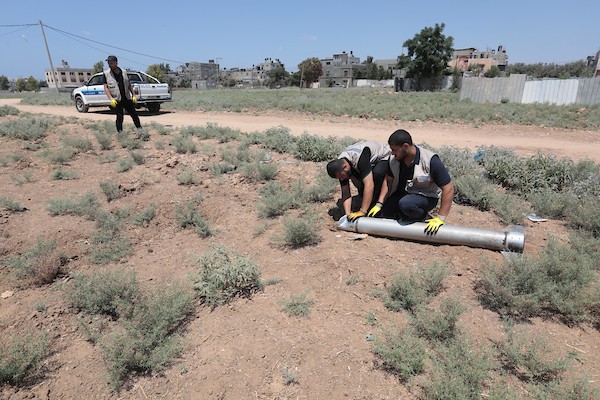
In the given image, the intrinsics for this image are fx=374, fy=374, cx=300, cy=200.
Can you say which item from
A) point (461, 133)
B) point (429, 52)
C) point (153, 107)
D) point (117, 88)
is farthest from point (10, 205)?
point (429, 52)

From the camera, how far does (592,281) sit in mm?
3236

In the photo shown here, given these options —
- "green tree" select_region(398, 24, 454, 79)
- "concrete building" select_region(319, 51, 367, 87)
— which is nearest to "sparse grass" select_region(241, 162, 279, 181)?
"green tree" select_region(398, 24, 454, 79)

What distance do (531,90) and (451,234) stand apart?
62.2 feet

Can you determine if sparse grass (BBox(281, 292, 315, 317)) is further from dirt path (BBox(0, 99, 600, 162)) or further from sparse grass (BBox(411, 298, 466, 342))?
dirt path (BBox(0, 99, 600, 162))

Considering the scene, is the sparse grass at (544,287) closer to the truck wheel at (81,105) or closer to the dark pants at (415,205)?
the dark pants at (415,205)

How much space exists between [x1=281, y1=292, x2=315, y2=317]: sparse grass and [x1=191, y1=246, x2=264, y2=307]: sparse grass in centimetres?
37

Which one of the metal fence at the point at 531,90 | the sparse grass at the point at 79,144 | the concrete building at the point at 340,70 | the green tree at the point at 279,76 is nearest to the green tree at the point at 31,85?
the green tree at the point at 279,76

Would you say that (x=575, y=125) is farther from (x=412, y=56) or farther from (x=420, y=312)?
(x=412, y=56)

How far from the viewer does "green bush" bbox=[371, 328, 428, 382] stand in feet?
8.36

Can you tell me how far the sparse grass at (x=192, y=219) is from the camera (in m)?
4.83

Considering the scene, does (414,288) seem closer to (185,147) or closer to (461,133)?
(185,147)

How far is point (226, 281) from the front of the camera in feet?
11.4

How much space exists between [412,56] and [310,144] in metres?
38.7

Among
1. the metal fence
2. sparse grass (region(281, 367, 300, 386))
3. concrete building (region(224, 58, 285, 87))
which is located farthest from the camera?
concrete building (region(224, 58, 285, 87))
